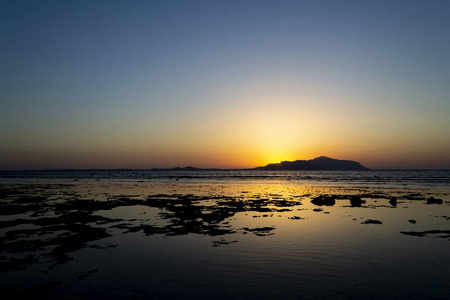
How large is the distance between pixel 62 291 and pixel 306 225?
43.9ft

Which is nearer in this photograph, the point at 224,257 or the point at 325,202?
the point at 224,257

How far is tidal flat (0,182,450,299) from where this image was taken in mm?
8469

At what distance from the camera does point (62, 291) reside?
27.4 ft

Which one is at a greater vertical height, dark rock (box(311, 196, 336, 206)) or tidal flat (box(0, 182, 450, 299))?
dark rock (box(311, 196, 336, 206))

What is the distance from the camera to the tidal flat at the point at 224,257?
27.8 feet

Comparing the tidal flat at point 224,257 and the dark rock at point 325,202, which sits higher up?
the dark rock at point 325,202

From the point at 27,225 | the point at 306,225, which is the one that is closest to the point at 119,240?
the point at 27,225

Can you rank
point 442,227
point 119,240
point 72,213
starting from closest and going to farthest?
1. point 119,240
2. point 442,227
3. point 72,213

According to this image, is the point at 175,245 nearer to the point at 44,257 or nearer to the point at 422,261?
the point at 44,257

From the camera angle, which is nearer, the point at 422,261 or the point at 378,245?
the point at 422,261

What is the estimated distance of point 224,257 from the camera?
38.0 feet

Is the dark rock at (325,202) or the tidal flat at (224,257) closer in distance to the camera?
the tidal flat at (224,257)

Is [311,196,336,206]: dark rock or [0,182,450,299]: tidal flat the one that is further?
[311,196,336,206]: dark rock

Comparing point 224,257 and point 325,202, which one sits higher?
point 325,202
